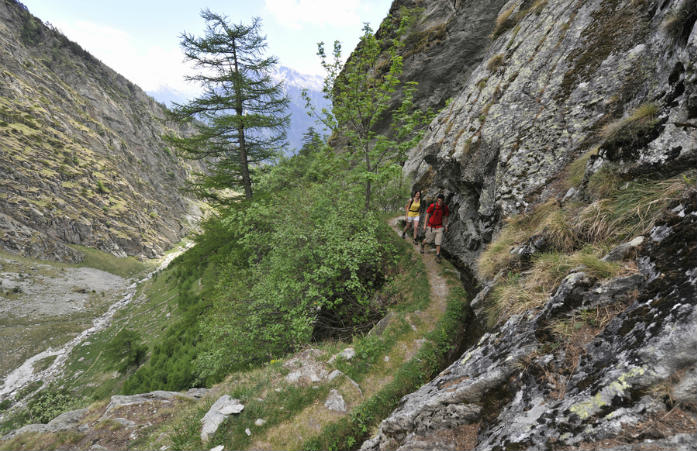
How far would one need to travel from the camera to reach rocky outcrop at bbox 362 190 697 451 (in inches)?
84.9

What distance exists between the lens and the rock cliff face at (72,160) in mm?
64875

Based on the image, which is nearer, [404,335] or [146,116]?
[404,335]

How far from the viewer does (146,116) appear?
450 ft

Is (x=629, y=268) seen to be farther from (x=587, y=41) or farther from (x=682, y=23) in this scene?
(x=587, y=41)

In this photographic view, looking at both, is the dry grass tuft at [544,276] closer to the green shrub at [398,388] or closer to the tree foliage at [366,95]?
the green shrub at [398,388]

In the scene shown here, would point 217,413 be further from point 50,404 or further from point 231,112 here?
point 50,404

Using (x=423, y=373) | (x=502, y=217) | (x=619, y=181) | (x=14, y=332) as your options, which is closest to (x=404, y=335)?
(x=423, y=373)

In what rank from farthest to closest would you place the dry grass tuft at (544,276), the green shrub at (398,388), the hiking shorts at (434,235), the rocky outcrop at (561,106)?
the hiking shorts at (434,235) < the green shrub at (398,388) < the rocky outcrop at (561,106) < the dry grass tuft at (544,276)

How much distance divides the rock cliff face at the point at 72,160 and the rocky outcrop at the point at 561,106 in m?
67.9

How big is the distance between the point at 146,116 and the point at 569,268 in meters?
182

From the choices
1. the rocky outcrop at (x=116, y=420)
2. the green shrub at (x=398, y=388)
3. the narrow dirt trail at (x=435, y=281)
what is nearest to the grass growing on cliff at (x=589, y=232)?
the green shrub at (x=398, y=388)

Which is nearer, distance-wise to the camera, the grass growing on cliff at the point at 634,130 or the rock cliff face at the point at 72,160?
the grass growing on cliff at the point at 634,130

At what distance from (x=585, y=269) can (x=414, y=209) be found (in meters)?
9.79

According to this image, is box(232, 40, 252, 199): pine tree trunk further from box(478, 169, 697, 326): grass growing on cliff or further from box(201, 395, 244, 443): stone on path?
box(478, 169, 697, 326): grass growing on cliff
